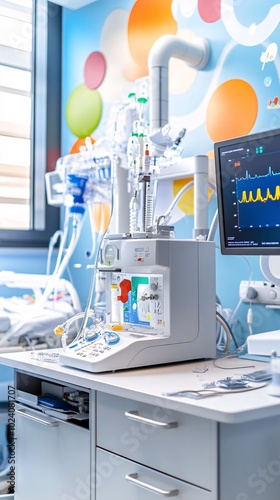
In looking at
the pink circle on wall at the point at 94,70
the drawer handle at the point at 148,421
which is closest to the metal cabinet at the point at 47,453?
the drawer handle at the point at 148,421

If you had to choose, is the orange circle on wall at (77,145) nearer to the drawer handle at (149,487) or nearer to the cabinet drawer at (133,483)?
the cabinet drawer at (133,483)

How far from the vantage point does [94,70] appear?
3021 mm

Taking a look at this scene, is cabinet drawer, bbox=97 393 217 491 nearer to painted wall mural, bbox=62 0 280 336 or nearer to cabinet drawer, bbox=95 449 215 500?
cabinet drawer, bbox=95 449 215 500

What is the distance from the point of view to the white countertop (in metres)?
1.28

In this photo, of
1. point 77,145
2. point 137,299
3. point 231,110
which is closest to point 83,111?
point 77,145

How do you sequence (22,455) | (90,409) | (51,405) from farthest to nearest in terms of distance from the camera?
(22,455) → (51,405) → (90,409)

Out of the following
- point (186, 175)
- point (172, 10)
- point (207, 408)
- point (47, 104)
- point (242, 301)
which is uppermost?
point (172, 10)

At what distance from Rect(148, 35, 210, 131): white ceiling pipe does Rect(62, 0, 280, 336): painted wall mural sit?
109mm

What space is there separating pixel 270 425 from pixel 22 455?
0.92m

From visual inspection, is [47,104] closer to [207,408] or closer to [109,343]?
[109,343]

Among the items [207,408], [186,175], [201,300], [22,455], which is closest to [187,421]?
[207,408]

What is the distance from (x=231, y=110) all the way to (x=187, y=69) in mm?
333

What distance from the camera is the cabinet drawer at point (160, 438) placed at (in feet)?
4.34

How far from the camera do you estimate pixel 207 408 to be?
1265 millimetres
